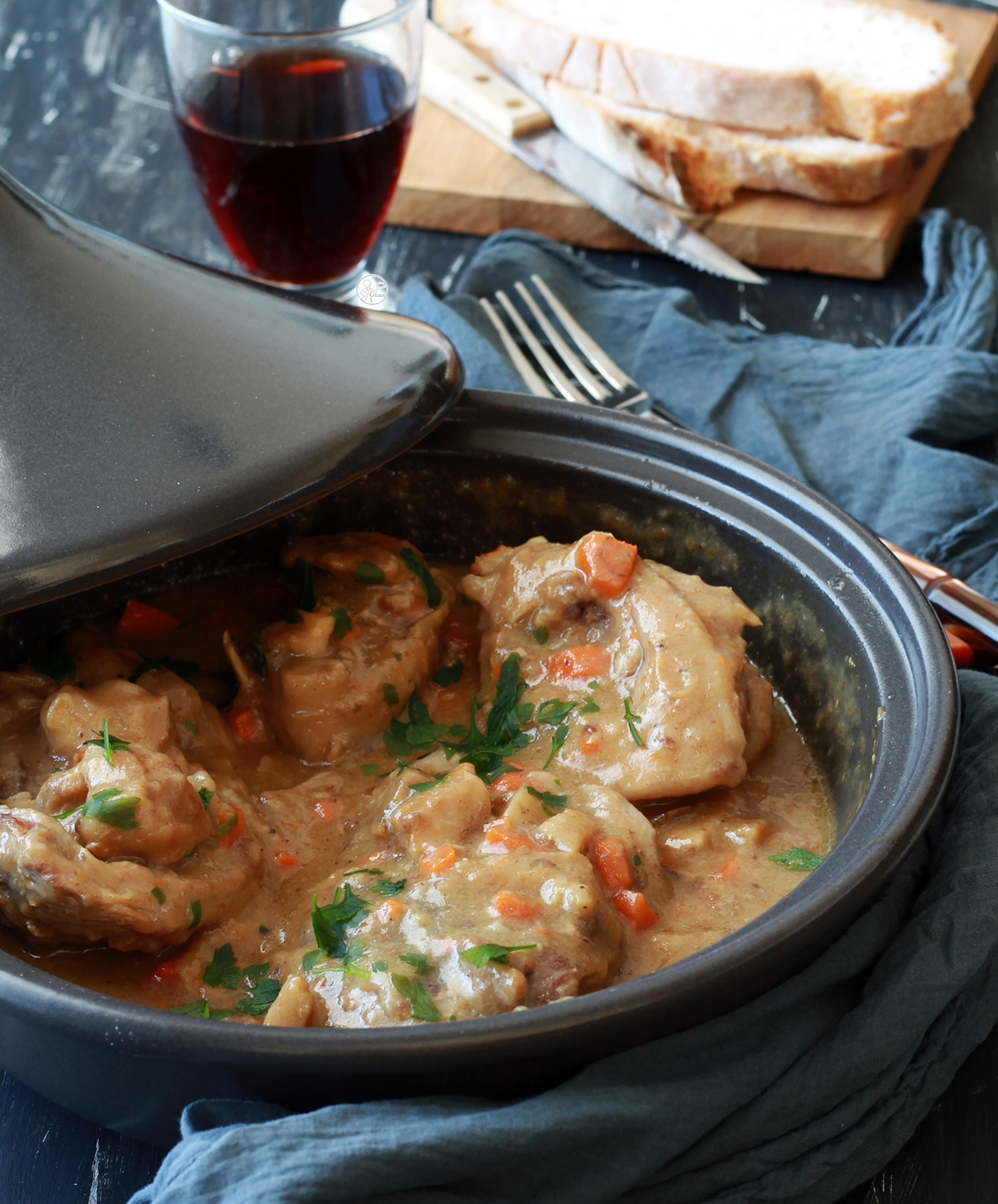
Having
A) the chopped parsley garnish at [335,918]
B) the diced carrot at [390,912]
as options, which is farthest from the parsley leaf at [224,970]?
the diced carrot at [390,912]

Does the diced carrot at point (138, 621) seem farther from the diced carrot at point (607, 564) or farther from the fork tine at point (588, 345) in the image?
the fork tine at point (588, 345)

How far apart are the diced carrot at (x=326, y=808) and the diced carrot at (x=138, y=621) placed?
1.73 ft

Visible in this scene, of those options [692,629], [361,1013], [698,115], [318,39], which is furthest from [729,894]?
[698,115]

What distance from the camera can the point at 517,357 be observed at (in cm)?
333

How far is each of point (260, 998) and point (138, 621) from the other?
89 centimetres

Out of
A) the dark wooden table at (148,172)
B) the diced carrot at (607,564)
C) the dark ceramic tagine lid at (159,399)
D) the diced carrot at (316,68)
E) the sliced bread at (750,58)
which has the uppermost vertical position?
the sliced bread at (750,58)

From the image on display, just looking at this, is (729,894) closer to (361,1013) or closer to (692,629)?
(692,629)

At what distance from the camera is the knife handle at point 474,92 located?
4137 mm

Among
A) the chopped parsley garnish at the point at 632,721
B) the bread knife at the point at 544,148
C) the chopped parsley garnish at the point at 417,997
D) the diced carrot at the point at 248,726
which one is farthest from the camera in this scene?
the bread knife at the point at 544,148

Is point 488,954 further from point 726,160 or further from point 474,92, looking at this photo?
point 474,92

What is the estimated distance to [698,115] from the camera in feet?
13.0

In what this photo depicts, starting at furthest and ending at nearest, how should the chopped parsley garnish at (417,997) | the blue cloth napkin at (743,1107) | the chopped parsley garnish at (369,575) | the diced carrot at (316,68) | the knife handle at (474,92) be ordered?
the knife handle at (474,92) → the diced carrot at (316,68) → the chopped parsley garnish at (369,575) → the chopped parsley garnish at (417,997) → the blue cloth napkin at (743,1107)

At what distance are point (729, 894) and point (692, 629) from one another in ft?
1.40

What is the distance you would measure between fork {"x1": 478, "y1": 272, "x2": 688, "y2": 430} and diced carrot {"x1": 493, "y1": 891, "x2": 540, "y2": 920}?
61.0 inches
